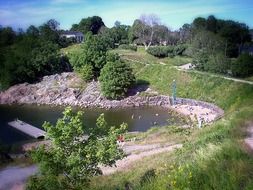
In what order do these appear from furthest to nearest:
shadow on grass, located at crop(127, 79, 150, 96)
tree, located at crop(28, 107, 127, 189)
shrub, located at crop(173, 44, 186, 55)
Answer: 1. shrub, located at crop(173, 44, 186, 55)
2. shadow on grass, located at crop(127, 79, 150, 96)
3. tree, located at crop(28, 107, 127, 189)

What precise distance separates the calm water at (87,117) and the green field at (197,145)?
7.78 metres

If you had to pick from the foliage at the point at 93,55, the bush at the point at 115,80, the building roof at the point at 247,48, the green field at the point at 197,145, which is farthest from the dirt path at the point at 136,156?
the building roof at the point at 247,48

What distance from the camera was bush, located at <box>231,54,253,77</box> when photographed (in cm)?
5925

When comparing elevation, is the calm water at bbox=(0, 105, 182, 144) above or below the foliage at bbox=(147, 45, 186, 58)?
below

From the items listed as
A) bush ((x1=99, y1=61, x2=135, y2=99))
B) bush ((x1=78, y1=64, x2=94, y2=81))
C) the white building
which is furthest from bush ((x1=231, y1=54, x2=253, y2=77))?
the white building

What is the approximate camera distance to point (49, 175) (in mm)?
13008

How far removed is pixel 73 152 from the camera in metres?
14.8

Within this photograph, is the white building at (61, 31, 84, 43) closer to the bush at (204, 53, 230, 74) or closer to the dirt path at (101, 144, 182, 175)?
the bush at (204, 53, 230, 74)

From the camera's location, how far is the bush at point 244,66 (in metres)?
59.2

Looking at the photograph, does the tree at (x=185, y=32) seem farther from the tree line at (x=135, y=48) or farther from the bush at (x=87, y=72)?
the bush at (x=87, y=72)

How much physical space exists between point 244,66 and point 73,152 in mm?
49135

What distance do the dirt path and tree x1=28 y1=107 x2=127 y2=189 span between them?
6702mm

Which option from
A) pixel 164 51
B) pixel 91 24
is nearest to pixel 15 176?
pixel 164 51

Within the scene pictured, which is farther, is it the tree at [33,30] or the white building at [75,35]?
the white building at [75,35]
